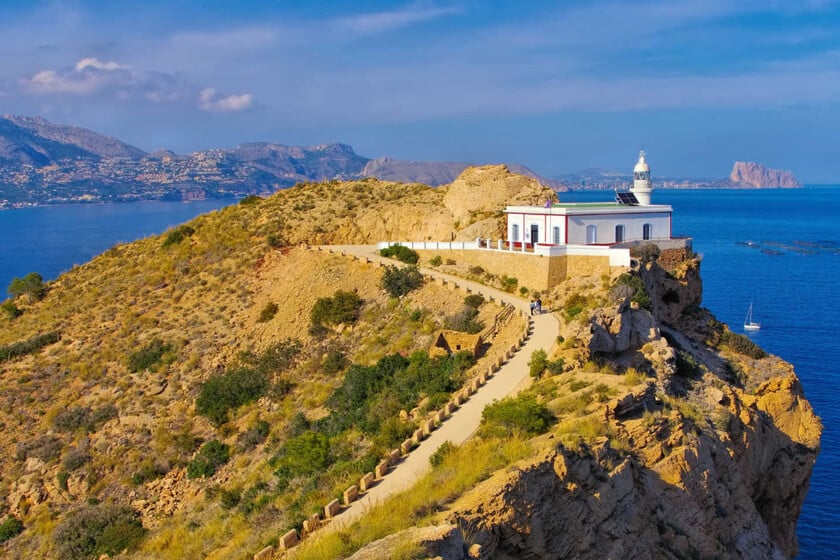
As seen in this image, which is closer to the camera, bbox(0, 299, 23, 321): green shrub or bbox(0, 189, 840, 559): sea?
bbox(0, 189, 840, 559): sea

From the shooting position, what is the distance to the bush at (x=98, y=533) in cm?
2209

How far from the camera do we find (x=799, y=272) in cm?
8188

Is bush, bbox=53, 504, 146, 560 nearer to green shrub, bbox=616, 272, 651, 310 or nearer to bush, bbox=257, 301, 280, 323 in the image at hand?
bush, bbox=257, 301, 280, 323

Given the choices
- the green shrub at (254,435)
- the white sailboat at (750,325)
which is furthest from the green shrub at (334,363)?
the white sailboat at (750,325)

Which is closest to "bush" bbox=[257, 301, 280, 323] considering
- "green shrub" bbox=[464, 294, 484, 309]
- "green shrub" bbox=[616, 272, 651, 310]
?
"green shrub" bbox=[464, 294, 484, 309]

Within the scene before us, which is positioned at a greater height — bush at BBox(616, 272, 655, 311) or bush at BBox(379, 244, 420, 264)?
bush at BBox(379, 244, 420, 264)

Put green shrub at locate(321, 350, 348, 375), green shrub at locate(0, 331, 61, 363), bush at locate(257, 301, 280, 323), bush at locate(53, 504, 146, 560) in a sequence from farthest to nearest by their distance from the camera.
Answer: green shrub at locate(0, 331, 61, 363)
bush at locate(257, 301, 280, 323)
green shrub at locate(321, 350, 348, 375)
bush at locate(53, 504, 146, 560)

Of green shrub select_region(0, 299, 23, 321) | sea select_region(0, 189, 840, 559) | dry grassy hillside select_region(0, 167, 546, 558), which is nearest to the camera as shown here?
dry grassy hillside select_region(0, 167, 546, 558)

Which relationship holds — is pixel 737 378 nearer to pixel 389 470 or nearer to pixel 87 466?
pixel 389 470

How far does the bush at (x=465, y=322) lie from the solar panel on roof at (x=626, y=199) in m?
12.4

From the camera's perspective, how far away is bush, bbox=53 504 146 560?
2209 centimetres

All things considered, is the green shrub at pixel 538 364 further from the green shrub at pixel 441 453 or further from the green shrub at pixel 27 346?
the green shrub at pixel 27 346

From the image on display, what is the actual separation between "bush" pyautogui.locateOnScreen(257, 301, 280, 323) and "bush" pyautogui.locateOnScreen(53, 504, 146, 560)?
1245 centimetres

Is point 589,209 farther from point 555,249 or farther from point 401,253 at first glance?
point 401,253
